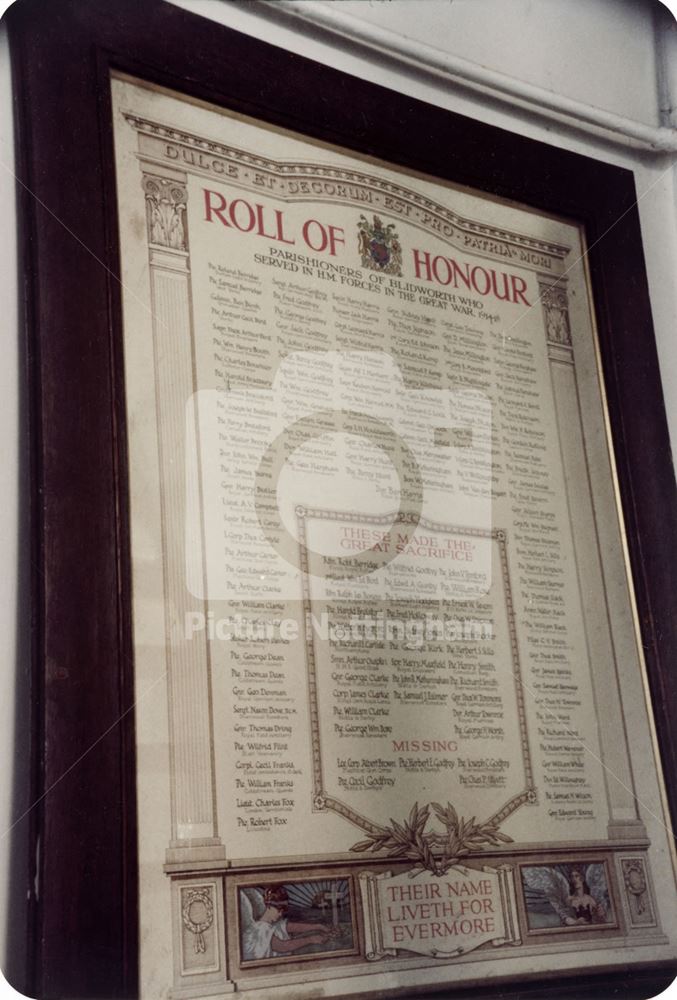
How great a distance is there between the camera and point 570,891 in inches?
43.1

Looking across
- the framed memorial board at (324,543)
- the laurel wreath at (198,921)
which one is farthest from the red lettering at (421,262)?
the laurel wreath at (198,921)

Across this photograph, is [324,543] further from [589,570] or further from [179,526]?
[589,570]

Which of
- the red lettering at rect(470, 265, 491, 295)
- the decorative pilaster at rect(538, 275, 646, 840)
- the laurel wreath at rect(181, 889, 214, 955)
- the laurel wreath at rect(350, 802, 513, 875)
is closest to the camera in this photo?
the laurel wreath at rect(181, 889, 214, 955)

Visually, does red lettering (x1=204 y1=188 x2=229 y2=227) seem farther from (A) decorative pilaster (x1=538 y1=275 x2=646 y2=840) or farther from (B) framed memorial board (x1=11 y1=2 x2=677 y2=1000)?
(A) decorative pilaster (x1=538 y1=275 x2=646 y2=840)

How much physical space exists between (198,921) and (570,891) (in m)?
0.40

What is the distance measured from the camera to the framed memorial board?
896 mm

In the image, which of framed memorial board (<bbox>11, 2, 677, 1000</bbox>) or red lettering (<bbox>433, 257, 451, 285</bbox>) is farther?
red lettering (<bbox>433, 257, 451, 285</bbox>)

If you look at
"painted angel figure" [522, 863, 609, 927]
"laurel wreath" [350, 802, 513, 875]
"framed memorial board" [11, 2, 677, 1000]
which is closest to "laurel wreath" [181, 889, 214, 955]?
"framed memorial board" [11, 2, 677, 1000]

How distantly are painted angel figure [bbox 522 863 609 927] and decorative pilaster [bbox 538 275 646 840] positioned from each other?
0.19 feet

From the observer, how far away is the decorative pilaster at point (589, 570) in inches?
46.0

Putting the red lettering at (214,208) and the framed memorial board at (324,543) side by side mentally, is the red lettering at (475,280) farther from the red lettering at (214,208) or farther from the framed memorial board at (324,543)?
the red lettering at (214,208)

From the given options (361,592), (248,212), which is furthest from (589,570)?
(248,212)

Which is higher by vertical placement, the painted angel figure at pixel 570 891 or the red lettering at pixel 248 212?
the red lettering at pixel 248 212

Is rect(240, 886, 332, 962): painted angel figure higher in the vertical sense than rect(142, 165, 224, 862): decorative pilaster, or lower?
lower
